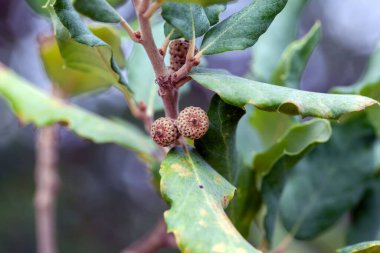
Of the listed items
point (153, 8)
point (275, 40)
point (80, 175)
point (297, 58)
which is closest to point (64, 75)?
point (275, 40)

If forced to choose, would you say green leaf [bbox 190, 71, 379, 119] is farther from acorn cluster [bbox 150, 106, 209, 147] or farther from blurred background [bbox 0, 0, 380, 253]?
blurred background [bbox 0, 0, 380, 253]

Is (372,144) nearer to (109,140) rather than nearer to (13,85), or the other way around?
(109,140)

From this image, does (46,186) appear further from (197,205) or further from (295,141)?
(197,205)

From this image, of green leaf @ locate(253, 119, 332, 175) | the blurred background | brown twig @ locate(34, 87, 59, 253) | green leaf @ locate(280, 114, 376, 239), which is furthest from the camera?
the blurred background

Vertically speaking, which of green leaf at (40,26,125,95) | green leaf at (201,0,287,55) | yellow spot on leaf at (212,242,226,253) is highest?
green leaf at (201,0,287,55)

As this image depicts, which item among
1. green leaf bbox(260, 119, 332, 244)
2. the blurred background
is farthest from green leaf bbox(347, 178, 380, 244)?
the blurred background

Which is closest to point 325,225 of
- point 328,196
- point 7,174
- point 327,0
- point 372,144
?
point 328,196
